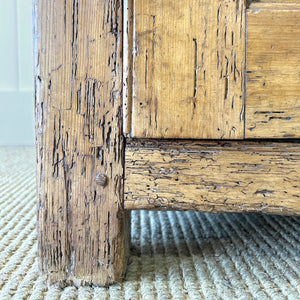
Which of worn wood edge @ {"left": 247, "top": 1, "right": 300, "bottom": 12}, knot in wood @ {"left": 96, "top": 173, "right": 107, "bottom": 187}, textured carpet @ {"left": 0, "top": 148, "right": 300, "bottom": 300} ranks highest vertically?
worn wood edge @ {"left": 247, "top": 1, "right": 300, "bottom": 12}

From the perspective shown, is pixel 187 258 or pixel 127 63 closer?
pixel 127 63

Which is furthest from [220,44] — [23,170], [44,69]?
[23,170]

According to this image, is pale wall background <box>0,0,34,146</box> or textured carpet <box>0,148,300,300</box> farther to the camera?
pale wall background <box>0,0,34,146</box>

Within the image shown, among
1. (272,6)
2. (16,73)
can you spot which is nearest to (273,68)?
(272,6)

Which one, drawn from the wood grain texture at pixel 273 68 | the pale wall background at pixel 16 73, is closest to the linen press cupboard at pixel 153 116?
the wood grain texture at pixel 273 68

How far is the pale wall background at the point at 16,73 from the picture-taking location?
1.82m

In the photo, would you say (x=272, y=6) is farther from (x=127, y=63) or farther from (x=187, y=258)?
(x=187, y=258)

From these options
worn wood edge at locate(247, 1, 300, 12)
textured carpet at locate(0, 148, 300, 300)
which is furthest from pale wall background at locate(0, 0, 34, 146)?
worn wood edge at locate(247, 1, 300, 12)

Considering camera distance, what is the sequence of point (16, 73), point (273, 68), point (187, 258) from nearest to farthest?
point (273, 68), point (187, 258), point (16, 73)

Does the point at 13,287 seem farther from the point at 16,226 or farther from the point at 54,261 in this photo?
the point at 16,226

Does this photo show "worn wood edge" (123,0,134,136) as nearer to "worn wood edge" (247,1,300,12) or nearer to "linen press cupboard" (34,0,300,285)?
"linen press cupboard" (34,0,300,285)

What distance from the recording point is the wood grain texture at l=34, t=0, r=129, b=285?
0.44m

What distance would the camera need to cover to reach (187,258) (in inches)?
21.7

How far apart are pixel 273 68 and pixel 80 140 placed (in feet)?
0.76
